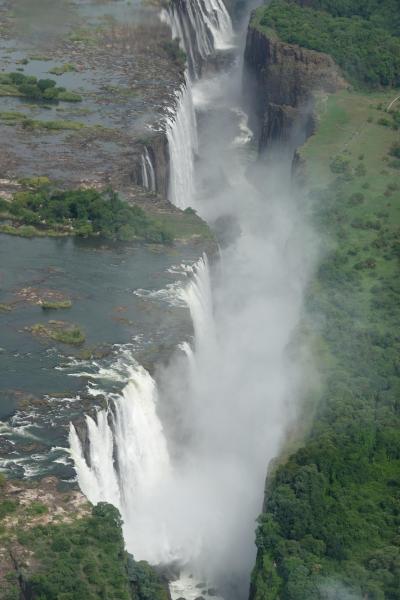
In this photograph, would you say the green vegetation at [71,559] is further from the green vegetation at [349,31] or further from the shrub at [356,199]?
the green vegetation at [349,31]

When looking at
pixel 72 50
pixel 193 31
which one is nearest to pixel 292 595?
pixel 72 50

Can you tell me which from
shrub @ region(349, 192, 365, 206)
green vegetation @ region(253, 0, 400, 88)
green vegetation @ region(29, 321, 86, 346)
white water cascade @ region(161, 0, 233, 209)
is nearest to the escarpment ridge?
green vegetation @ region(253, 0, 400, 88)

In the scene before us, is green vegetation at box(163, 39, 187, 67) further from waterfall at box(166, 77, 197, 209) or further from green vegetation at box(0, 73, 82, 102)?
green vegetation at box(0, 73, 82, 102)

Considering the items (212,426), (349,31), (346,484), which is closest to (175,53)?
(349,31)

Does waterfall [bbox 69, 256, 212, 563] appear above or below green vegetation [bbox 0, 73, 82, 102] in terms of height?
below

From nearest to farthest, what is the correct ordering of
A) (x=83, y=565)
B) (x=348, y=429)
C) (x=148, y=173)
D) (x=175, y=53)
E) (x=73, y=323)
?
1. (x=83, y=565)
2. (x=348, y=429)
3. (x=73, y=323)
4. (x=148, y=173)
5. (x=175, y=53)

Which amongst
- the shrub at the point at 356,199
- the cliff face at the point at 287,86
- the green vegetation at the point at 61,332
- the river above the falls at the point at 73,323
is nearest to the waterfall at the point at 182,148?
the cliff face at the point at 287,86

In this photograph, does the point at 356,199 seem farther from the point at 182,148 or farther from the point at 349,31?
the point at 349,31
